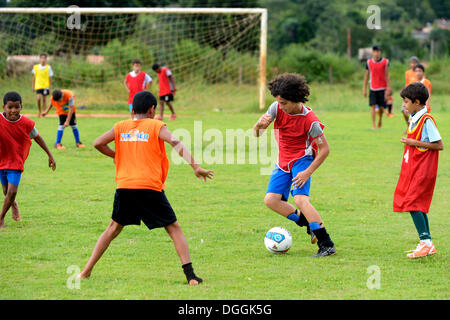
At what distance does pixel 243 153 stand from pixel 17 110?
22.0 feet

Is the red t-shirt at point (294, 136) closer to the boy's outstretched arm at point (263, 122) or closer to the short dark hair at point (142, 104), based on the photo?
the boy's outstretched arm at point (263, 122)

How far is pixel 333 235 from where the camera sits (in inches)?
263

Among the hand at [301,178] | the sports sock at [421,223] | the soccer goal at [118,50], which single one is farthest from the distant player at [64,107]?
the soccer goal at [118,50]

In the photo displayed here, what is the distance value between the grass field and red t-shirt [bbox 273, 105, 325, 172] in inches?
35.8

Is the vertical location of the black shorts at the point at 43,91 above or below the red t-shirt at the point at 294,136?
above

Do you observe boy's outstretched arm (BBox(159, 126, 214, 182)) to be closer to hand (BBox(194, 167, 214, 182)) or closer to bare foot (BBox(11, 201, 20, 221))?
hand (BBox(194, 167, 214, 182))

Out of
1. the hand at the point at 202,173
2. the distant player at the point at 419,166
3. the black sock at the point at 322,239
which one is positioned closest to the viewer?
the hand at the point at 202,173

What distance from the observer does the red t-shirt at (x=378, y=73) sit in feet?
52.4

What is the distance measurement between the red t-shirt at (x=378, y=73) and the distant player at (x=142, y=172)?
1191cm

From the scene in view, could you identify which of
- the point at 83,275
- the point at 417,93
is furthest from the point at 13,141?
the point at 417,93

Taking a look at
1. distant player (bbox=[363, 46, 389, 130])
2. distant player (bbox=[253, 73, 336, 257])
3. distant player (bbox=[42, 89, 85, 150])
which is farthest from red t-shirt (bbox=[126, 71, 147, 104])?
distant player (bbox=[253, 73, 336, 257])

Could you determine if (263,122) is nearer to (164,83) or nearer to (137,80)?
(137,80)

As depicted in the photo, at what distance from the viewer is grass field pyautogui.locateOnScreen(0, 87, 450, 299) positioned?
4891 millimetres

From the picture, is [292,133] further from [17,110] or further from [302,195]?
[17,110]
